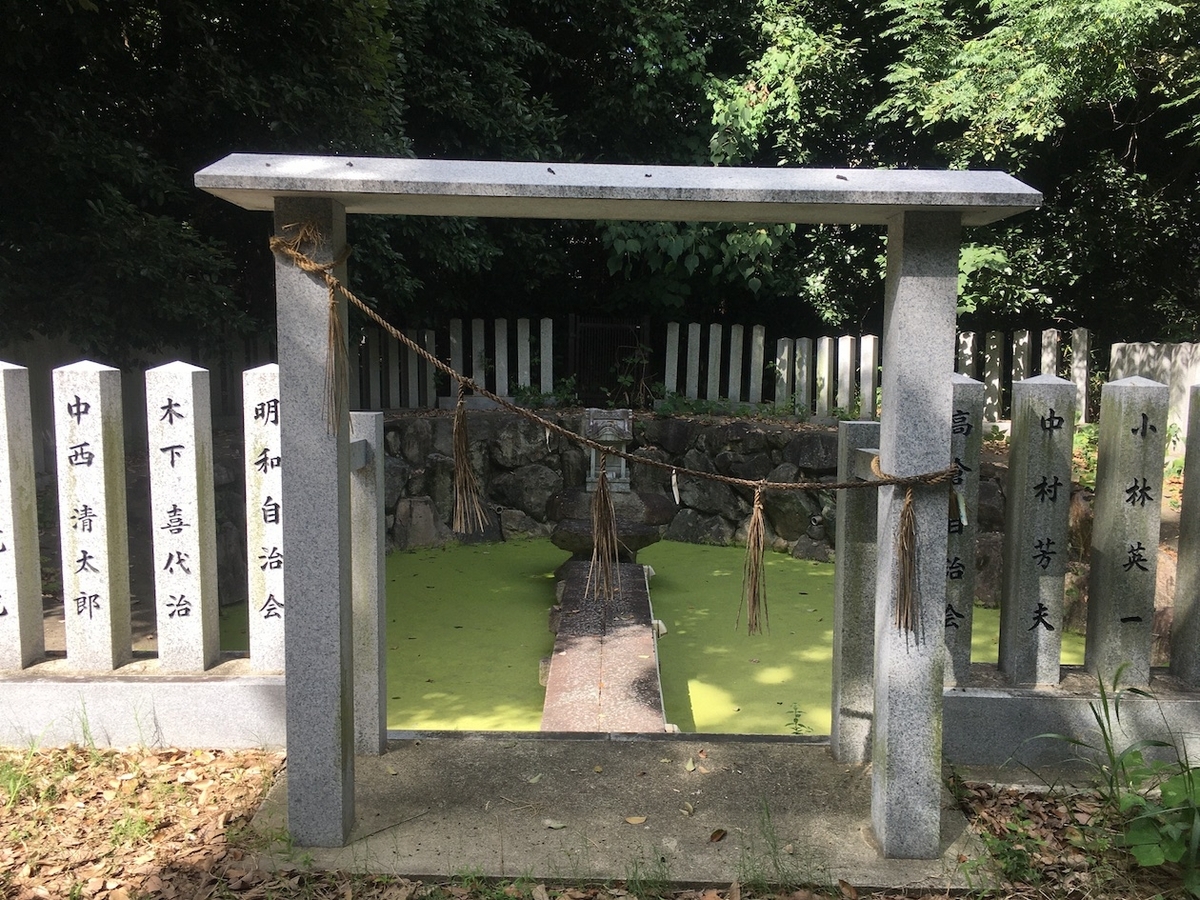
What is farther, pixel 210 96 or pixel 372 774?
pixel 210 96

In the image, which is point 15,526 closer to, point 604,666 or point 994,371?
point 604,666

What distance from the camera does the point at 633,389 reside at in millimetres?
9266

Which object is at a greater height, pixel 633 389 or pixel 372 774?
pixel 633 389

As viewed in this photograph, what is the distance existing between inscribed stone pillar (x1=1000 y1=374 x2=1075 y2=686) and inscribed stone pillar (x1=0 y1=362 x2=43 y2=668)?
3510 mm

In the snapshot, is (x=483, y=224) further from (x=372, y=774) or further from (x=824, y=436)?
(x=372, y=774)

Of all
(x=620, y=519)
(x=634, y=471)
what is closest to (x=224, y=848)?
(x=620, y=519)

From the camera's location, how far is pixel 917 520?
238 cm

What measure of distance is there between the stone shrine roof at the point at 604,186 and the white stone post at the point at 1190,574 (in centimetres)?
137

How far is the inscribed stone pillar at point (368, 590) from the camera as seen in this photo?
9.83 feet

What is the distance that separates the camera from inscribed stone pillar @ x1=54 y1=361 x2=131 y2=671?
10.6 feet

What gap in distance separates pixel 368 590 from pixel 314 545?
707 millimetres

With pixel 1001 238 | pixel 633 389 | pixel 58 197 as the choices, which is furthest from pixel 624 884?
pixel 1001 238

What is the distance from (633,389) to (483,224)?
2227 millimetres

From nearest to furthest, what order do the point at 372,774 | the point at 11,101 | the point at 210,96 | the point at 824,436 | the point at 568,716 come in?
the point at 372,774, the point at 568,716, the point at 11,101, the point at 210,96, the point at 824,436
